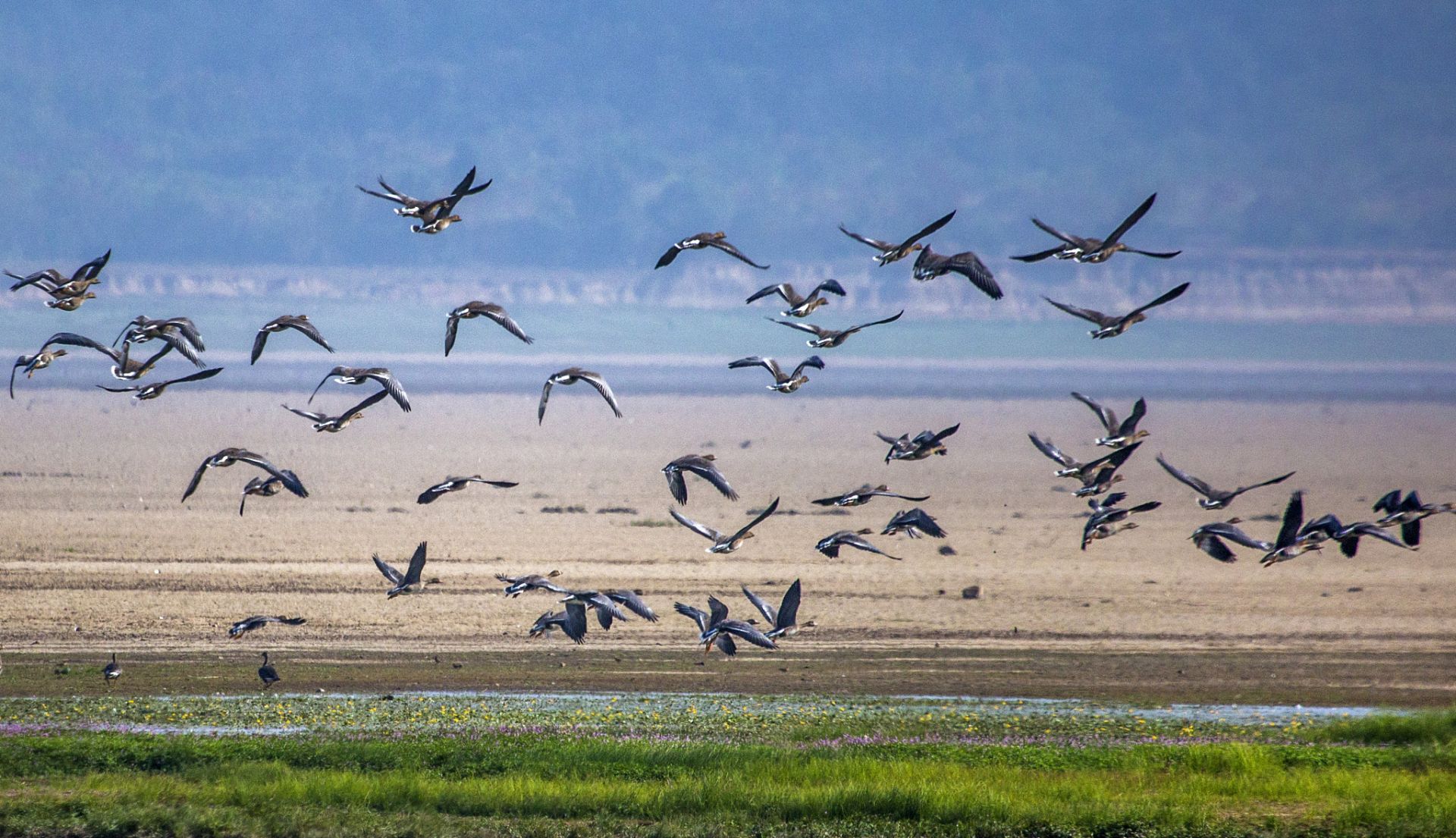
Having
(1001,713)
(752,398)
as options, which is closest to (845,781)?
(1001,713)

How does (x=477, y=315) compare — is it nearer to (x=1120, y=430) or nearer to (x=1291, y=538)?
(x=1120, y=430)

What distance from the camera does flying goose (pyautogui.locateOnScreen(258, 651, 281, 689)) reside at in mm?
24688

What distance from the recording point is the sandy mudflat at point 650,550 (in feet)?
100

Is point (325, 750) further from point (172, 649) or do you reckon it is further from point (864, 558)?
point (864, 558)

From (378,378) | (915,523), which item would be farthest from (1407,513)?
(378,378)

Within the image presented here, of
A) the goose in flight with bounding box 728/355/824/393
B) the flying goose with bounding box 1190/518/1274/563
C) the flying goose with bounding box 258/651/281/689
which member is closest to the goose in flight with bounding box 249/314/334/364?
the goose in flight with bounding box 728/355/824/393

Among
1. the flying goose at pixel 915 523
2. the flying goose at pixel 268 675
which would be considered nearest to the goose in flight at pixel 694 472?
the flying goose at pixel 915 523

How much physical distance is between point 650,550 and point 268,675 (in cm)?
1587

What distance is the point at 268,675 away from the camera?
81.0ft

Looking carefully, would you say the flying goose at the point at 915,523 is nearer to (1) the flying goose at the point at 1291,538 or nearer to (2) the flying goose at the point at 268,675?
→ (1) the flying goose at the point at 1291,538

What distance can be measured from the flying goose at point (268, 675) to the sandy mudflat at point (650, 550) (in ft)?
8.37

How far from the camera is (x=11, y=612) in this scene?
30094 mm

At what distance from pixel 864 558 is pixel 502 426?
1647 inches

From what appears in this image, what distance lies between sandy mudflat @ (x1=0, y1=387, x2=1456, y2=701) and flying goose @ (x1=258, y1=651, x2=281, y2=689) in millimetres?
2550
